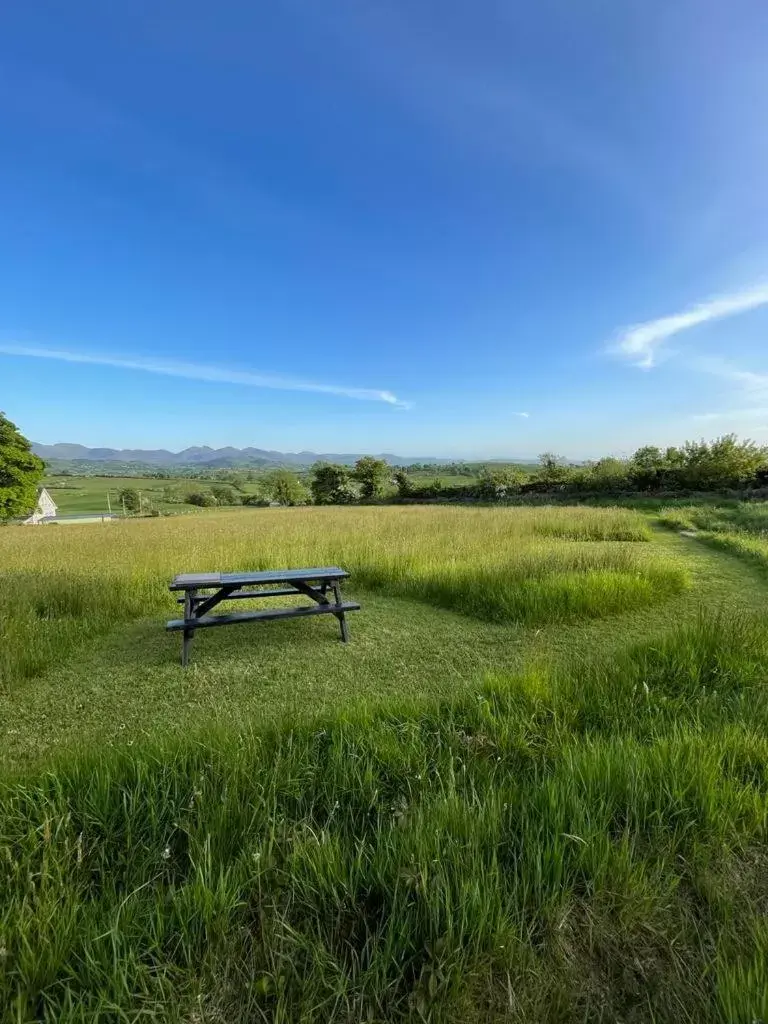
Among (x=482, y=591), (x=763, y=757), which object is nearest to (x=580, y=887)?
(x=763, y=757)

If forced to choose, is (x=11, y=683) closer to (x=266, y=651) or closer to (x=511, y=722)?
(x=266, y=651)

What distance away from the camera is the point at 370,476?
190 ft

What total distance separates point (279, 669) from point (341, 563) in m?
4.30

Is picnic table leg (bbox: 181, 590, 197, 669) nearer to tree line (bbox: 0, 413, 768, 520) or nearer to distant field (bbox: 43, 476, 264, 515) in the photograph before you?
tree line (bbox: 0, 413, 768, 520)

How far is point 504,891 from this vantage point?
1.72 metres

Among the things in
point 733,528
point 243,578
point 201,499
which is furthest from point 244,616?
point 201,499

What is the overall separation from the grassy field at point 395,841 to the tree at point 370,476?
5293 centimetres

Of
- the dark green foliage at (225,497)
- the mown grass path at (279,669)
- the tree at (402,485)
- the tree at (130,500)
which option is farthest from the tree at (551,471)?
the tree at (130,500)

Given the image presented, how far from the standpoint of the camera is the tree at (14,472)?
3588 centimetres

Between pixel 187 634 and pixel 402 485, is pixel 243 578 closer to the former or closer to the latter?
pixel 187 634

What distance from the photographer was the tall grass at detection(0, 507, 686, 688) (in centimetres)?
586

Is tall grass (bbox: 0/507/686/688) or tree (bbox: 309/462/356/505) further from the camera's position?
tree (bbox: 309/462/356/505)

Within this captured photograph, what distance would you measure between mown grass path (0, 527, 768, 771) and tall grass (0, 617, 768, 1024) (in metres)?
0.76

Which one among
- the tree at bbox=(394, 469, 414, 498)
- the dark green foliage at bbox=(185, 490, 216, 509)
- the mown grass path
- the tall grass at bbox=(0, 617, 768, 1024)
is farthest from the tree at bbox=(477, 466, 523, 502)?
the dark green foliage at bbox=(185, 490, 216, 509)
